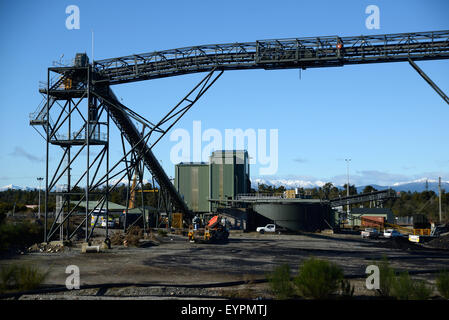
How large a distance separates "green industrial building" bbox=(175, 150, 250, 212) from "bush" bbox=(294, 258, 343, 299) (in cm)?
4953

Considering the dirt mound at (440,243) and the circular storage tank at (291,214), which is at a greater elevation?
the circular storage tank at (291,214)

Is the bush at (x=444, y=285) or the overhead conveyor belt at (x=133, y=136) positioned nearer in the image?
the bush at (x=444, y=285)

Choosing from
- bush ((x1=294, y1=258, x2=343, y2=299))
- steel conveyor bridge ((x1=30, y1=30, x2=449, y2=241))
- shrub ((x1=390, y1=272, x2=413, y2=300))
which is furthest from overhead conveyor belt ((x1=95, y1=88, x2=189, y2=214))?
shrub ((x1=390, y1=272, x2=413, y2=300))

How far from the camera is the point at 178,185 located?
67.3 m

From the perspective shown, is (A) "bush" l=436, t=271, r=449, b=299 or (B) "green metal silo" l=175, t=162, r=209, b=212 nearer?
(A) "bush" l=436, t=271, r=449, b=299

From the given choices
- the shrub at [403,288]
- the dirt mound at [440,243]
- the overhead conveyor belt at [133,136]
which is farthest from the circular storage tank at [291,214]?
the shrub at [403,288]

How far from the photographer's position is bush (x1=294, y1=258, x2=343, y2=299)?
13.8 meters

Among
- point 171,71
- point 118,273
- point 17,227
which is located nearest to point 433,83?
point 171,71

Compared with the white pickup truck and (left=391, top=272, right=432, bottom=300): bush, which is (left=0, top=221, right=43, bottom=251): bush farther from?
the white pickup truck

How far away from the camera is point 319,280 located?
45.2 feet

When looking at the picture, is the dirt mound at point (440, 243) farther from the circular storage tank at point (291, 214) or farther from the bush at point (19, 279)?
the bush at point (19, 279)

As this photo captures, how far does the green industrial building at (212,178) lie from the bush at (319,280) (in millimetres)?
49526

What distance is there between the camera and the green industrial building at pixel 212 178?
65000mm
